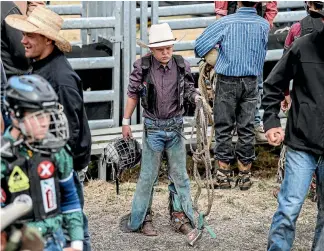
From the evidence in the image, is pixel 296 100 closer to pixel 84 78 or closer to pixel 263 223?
pixel 263 223

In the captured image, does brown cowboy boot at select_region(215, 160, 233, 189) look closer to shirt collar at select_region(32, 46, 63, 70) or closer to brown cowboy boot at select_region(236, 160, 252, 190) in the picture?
brown cowboy boot at select_region(236, 160, 252, 190)

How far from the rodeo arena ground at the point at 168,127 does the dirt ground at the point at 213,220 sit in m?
0.02

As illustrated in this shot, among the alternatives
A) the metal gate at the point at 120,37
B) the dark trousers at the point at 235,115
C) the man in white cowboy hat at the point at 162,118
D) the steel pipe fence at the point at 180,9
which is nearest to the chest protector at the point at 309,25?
the dark trousers at the point at 235,115

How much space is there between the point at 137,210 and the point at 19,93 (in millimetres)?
3092

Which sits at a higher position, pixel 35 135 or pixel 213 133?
pixel 35 135

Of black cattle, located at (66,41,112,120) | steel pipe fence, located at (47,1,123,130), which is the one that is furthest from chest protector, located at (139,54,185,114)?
black cattle, located at (66,41,112,120)

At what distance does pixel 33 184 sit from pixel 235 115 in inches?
162

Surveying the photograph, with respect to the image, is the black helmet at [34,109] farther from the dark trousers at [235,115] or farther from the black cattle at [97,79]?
the black cattle at [97,79]

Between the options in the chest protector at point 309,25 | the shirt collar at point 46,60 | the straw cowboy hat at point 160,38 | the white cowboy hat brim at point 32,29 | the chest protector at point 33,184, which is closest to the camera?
the chest protector at point 33,184

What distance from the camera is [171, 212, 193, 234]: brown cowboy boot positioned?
7.02 meters

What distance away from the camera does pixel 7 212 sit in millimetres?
3754

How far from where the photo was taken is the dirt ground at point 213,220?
684 centimetres

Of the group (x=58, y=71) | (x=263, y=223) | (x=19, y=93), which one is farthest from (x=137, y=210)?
(x=19, y=93)

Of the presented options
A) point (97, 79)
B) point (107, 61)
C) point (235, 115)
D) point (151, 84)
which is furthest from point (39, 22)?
point (97, 79)
